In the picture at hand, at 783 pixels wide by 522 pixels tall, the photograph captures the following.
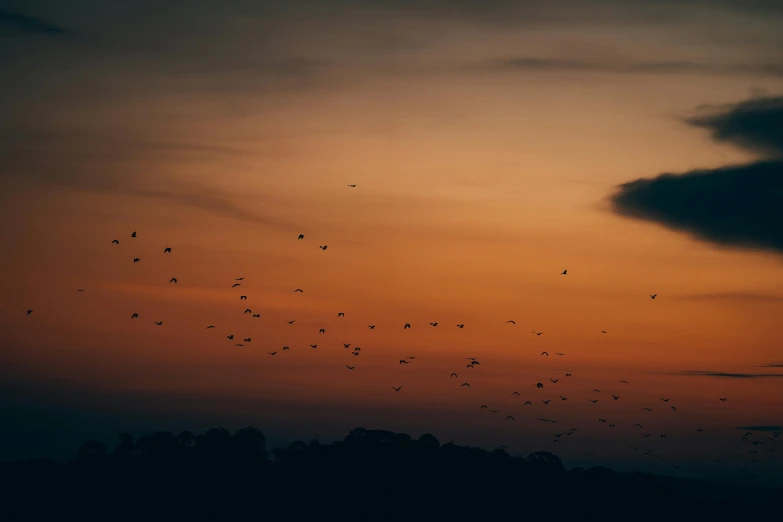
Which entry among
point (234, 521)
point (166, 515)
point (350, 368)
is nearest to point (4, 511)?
point (166, 515)

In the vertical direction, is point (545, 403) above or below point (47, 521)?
above

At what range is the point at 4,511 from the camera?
198 metres

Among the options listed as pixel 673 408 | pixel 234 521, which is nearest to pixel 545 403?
pixel 673 408

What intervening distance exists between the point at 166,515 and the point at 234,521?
1477cm

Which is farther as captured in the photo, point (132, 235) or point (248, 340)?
point (248, 340)

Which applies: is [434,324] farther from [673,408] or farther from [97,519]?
[97,519]

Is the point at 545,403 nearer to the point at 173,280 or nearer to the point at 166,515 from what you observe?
the point at 173,280

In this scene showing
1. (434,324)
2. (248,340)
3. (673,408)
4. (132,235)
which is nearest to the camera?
(132,235)

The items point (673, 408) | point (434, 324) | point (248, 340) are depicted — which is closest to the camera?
point (434, 324)

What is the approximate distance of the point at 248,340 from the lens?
399ft

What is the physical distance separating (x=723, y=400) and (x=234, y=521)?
112 metres

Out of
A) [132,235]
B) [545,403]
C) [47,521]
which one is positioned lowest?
[47,521]

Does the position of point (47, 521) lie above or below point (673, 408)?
below

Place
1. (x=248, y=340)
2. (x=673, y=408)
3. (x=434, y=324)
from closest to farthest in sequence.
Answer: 1. (x=434, y=324)
2. (x=248, y=340)
3. (x=673, y=408)
